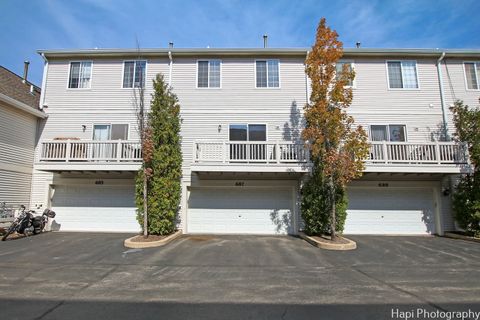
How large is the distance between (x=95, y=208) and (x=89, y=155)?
256 cm

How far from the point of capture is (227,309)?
181 inches

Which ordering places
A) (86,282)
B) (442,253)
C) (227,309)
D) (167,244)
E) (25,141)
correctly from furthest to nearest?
(25,141)
(167,244)
(442,253)
(86,282)
(227,309)

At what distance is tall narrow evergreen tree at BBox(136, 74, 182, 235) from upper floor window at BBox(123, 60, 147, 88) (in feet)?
8.33

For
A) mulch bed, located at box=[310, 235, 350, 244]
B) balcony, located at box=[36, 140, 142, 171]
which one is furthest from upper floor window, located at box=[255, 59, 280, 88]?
mulch bed, located at box=[310, 235, 350, 244]

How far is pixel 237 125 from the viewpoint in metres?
13.2

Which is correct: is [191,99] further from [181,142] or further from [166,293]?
[166,293]

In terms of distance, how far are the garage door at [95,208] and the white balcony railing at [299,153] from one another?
13.7 feet

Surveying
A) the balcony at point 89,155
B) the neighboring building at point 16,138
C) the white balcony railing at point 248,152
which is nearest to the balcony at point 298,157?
the white balcony railing at point 248,152

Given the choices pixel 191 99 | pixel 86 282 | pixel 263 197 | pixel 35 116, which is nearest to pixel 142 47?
pixel 191 99

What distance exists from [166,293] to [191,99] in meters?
9.72

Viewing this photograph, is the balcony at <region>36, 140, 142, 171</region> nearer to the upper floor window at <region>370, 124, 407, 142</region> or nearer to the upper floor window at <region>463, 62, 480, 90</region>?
the upper floor window at <region>370, 124, 407, 142</region>

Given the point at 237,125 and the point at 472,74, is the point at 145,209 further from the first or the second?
the point at 472,74

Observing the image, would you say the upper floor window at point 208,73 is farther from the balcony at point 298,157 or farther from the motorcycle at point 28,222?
the motorcycle at point 28,222

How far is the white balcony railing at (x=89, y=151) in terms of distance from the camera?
11.8 metres
